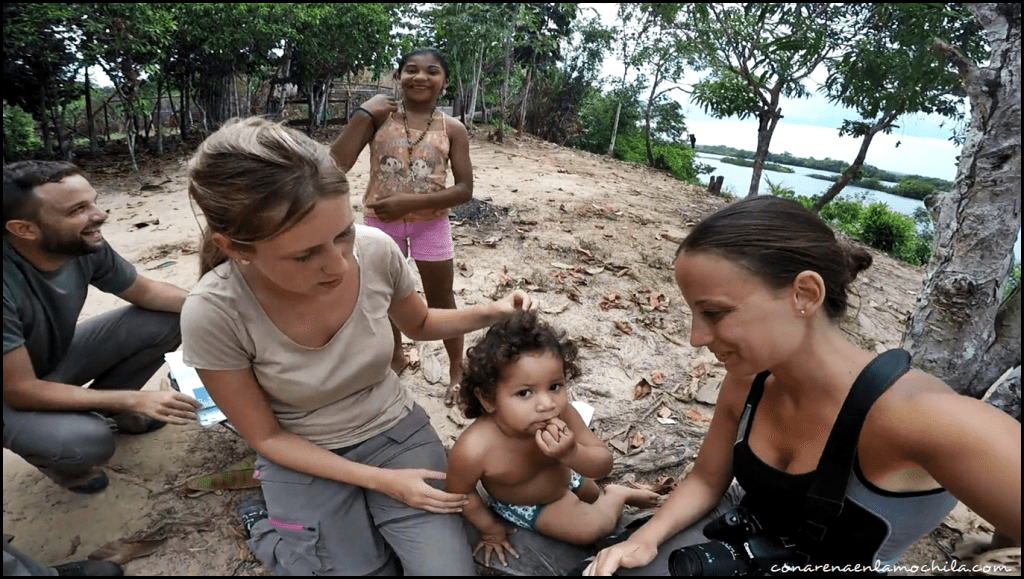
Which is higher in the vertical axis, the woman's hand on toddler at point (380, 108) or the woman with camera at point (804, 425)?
the woman's hand on toddler at point (380, 108)

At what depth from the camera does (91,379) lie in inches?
104

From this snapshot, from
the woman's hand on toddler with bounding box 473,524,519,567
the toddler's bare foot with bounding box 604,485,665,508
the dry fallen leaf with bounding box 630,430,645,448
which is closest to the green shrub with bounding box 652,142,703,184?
the dry fallen leaf with bounding box 630,430,645,448

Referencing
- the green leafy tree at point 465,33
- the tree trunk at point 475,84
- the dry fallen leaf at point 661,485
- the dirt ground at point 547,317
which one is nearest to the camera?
the dirt ground at point 547,317

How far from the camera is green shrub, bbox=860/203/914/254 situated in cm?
1138

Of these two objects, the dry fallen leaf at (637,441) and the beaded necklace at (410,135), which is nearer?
the dry fallen leaf at (637,441)

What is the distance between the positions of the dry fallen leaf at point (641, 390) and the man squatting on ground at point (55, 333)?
239 centimetres

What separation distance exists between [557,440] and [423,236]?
5.60 feet

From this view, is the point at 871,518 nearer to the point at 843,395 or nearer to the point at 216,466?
the point at 843,395

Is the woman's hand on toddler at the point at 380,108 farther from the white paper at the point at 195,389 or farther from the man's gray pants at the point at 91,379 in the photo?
the white paper at the point at 195,389

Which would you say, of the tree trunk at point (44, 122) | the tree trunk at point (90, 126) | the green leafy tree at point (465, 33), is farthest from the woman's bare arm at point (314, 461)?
the green leafy tree at point (465, 33)

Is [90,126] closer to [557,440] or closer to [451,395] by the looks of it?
[451,395]

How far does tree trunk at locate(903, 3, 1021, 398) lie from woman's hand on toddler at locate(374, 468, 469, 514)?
7.98 feet

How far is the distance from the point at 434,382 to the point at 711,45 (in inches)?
318

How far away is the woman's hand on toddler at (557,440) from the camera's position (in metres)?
1.73
